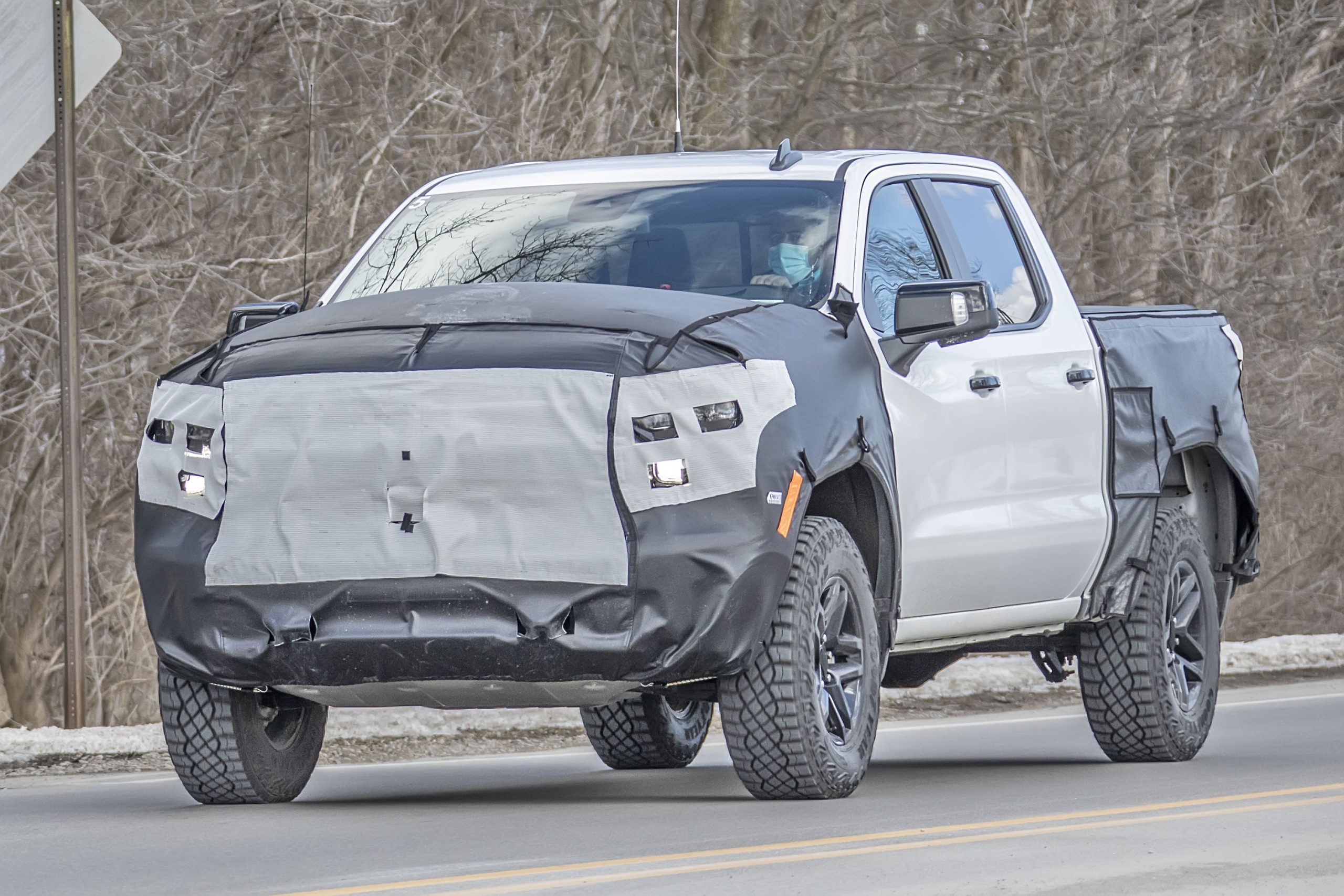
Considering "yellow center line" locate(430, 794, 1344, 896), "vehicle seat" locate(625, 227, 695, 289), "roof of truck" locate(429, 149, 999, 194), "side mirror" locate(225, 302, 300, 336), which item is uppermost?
"roof of truck" locate(429, 149, 999, 194)

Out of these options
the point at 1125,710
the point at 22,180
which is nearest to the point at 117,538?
the point at 22,180

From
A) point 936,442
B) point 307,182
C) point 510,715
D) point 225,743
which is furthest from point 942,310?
point 510,715

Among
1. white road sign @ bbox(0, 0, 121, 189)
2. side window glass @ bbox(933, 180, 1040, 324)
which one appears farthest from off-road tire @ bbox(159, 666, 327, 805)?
white road sign @ bbox(0, 0, 121, 189)

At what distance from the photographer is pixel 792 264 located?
8539 mm

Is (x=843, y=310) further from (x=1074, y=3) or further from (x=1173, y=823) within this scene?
(x=1074, y=3)

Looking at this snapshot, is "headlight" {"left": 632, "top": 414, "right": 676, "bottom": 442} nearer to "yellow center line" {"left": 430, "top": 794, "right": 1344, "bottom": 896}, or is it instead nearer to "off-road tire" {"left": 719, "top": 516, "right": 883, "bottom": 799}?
"off-road tire" {"left": 719, "top": 516, "right": 883, "bottom": 799}

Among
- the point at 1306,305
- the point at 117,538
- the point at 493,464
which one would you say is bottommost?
the point at 117,538

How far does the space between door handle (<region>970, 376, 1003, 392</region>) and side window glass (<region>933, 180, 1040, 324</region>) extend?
436 millimetres

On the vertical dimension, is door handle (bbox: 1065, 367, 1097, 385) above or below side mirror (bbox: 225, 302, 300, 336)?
below

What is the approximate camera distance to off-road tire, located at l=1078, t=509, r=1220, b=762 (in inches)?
394

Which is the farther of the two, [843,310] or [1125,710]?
[1125,710]

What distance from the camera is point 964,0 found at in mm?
23250

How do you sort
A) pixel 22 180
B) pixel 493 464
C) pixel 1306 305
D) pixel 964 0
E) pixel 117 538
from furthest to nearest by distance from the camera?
pixel 1306 305 < pixel 964 0 < pixel 117 538 < pixel 22 180 < pixel 493 464

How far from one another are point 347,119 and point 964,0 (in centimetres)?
648
